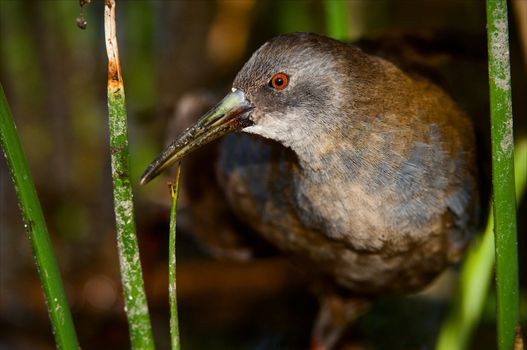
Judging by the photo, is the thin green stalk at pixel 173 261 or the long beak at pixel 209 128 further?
the long beak at pixel 209 128

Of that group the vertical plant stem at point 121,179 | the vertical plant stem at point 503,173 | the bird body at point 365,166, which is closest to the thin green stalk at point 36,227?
the vertical plant stem at point 121,179

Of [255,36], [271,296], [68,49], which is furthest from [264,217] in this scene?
[255,36]

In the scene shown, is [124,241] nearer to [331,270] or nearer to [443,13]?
[331,270]

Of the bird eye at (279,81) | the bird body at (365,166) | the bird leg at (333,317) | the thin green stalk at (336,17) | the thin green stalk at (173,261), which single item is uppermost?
the thin green stalk at (336,17)

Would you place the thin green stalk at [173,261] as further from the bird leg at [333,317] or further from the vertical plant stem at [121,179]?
the bird leg at [333,317]

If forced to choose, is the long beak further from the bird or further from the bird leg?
the bird leg

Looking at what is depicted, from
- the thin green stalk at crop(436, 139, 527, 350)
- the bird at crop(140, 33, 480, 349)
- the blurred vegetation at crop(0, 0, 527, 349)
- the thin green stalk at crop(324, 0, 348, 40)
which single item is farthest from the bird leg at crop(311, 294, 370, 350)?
the thin green stalk at crop(324, 0, 348, 40)
